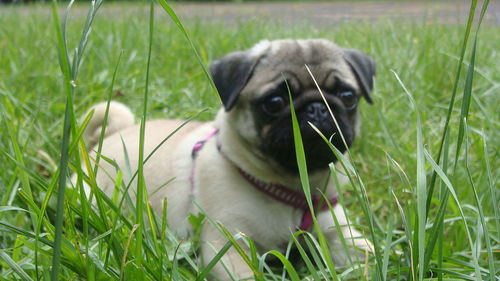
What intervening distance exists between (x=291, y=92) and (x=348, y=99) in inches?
10.5

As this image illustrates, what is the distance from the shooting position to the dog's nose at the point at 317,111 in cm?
233

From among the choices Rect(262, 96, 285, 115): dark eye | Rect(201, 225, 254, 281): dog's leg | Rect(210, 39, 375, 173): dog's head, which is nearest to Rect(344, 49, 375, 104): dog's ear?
Rect(210, 39, 375, 173): dog's head

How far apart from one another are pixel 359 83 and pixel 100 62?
7.40ft

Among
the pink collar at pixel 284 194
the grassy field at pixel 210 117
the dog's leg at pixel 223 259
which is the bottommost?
the dog's leg at pixel 223 259

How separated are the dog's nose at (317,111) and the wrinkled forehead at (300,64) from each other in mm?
118

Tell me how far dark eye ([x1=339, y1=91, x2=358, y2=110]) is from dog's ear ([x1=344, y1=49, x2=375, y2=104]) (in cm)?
12

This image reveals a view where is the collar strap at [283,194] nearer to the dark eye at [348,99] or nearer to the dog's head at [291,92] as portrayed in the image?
the dog's head at [291,92]

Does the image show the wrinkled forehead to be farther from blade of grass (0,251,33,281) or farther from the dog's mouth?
blade of grass (0,251,33,281)

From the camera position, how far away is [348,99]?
2.53m

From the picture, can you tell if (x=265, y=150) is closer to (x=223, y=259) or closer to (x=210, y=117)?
(x=223, y=259)

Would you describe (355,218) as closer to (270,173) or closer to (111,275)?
(270,173)

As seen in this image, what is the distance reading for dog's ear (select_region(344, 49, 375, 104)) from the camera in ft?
8.68

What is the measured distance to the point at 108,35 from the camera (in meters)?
4.73

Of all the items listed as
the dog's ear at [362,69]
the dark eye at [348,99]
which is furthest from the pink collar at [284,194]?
the dog's ear at [362,69]
